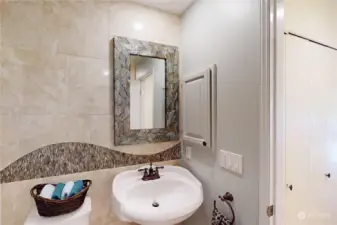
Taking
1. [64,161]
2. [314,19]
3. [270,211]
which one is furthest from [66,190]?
[314,19]

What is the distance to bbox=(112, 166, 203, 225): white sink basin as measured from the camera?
4.26 feet

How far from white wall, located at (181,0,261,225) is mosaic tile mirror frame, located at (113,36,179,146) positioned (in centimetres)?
28

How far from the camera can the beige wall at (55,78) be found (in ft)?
4.33

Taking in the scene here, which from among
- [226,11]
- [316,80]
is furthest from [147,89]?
[316,80]

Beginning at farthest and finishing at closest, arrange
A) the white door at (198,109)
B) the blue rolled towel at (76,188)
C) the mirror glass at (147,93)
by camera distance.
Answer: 1. the mirror glass at (147,93)
2. the white door at (198,109)
3. the blue rolled towel at (76,188)

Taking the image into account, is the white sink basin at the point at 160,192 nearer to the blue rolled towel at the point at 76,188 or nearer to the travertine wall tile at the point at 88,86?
the blue rolled towel at the point at 76,188

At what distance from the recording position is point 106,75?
161cm

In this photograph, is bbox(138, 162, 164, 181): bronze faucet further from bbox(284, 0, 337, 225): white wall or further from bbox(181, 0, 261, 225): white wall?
bbox(284, 0, 337, 225): white wall

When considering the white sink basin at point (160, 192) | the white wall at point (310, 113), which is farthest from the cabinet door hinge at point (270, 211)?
the white wall at point (310, 113)

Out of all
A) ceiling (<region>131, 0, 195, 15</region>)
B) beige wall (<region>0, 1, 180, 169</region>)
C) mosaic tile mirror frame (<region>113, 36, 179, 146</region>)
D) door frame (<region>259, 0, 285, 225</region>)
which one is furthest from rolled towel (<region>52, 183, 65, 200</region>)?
ceiling (<region>131, 0, 195, 15</region>)

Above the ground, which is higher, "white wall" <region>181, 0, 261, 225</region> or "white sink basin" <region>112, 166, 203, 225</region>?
"white wall" <region>181, 0, 261, 225</region>

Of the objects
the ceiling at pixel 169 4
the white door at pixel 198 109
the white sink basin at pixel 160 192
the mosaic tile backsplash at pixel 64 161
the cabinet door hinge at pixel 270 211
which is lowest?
the white sink basin at pixel 160 192

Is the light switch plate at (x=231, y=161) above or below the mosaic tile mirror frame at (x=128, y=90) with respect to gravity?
below

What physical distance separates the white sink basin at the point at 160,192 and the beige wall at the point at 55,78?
0.55 ft
